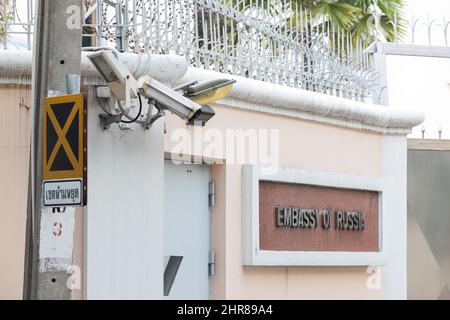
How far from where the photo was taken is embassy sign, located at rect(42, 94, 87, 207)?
21.9 feet

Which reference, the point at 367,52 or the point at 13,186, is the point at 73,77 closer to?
the point at 13,186

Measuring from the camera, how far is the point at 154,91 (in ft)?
26.1

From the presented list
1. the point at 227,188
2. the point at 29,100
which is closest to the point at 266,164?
the point at 227,188

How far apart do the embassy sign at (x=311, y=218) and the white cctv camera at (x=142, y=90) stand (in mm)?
1539

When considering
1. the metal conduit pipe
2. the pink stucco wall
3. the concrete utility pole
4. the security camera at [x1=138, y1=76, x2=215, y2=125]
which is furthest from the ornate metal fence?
the concrete utility pole

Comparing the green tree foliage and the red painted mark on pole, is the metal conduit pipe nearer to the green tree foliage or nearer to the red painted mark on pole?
the red painted mark on pole

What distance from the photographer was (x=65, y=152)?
Result: 6754 mm

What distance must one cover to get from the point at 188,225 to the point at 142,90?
156cm

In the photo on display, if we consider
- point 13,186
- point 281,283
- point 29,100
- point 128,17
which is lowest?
point 281,283

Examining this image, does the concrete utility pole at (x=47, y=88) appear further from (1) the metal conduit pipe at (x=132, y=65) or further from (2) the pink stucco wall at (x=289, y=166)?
(2) the pink stucco wall at (x=289, y=166)

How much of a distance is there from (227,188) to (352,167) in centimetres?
206

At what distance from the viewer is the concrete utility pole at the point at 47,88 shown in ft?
22.4

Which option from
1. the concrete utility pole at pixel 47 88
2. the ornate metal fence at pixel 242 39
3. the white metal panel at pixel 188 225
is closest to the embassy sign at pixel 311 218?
the white metal panel at pixel 188 225

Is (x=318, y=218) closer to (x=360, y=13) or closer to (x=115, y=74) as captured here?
(x=115, y=74)
